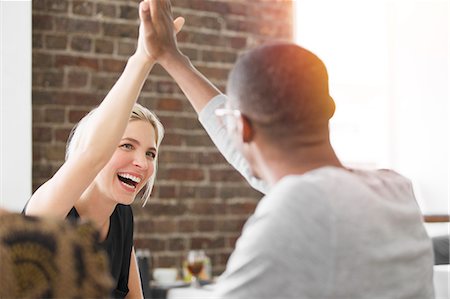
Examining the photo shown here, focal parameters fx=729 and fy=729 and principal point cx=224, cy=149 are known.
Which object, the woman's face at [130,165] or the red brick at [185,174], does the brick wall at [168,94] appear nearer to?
the red brick at [185,174]

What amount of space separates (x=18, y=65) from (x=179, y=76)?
8.65 feet

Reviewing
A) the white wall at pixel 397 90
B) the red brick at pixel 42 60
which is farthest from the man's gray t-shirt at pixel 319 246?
the white wall at pixel 397 90

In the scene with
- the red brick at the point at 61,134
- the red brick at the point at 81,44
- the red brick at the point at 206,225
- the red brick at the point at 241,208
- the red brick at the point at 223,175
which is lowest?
the red brick at the point at 206,225

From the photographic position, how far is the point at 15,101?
418cm

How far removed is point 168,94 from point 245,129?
3716mm

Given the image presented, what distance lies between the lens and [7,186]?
13.5 ft

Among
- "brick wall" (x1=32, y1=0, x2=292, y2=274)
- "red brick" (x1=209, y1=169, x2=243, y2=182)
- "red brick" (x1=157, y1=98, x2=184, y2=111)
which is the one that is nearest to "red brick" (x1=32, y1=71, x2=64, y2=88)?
"brick wall" (x1=32, y1=0, x2=292, y2=274)

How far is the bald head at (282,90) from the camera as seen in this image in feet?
3.87

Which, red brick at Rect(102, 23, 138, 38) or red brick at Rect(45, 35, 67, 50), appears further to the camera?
red brick at Rect(102, 23, 138, 38)

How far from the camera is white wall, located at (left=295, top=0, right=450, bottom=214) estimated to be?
5.73 meters

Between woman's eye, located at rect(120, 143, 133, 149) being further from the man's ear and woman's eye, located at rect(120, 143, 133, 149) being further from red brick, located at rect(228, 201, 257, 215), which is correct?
red brick, located at rect(228, 201, 257, 215)

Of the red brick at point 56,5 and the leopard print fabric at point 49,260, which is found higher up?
the red brick at point 56,5

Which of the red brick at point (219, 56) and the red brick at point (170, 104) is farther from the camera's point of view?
the red brick at point (219, 56)

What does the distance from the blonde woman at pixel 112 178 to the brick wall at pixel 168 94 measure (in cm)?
215
